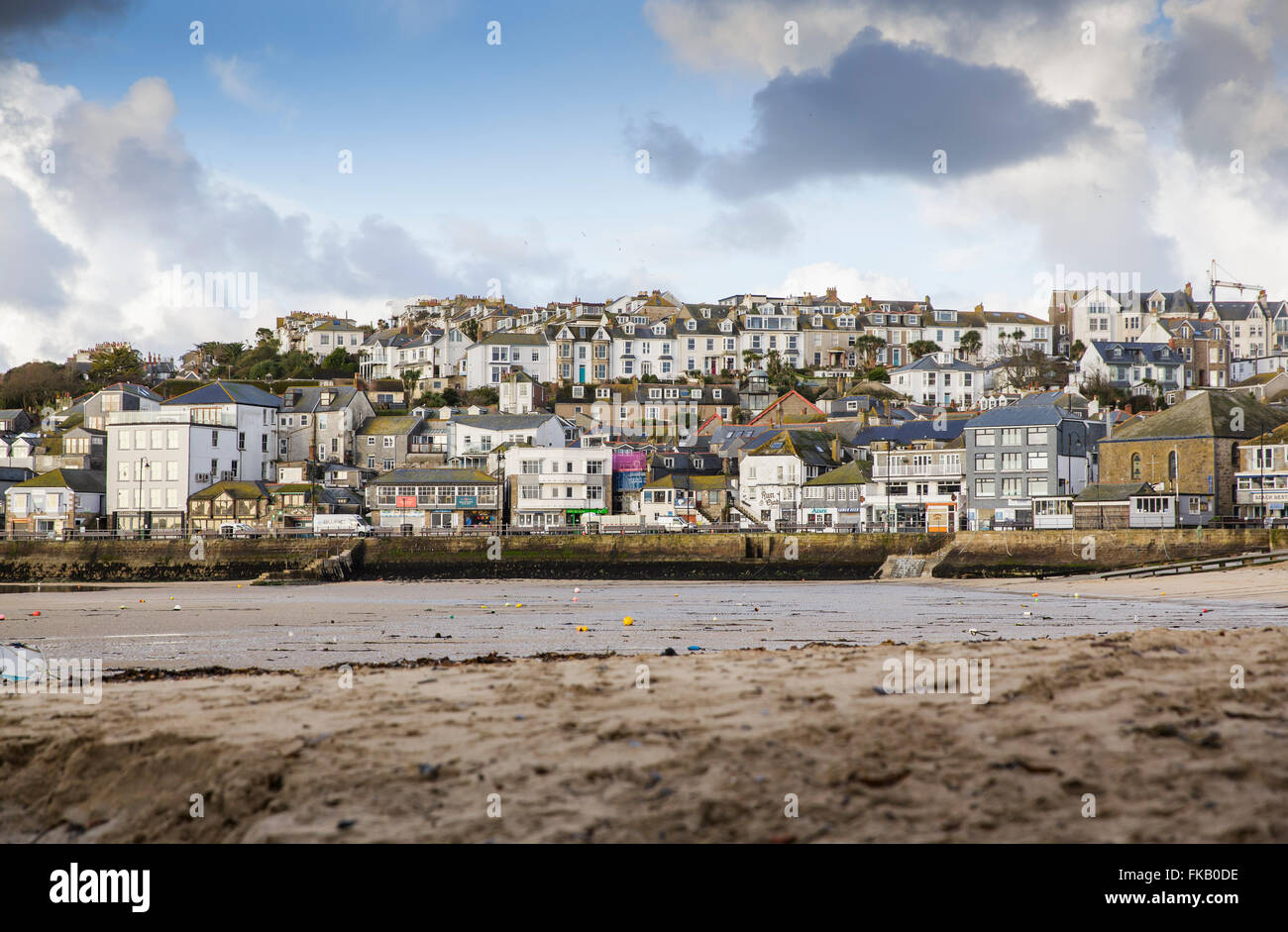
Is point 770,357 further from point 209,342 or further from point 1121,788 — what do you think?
point 1121,788

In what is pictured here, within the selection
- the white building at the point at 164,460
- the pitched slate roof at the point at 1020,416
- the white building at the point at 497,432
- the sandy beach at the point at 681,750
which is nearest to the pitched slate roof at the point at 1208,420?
the pitched slate roof at the point at 1020,416

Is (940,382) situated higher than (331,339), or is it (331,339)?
(331,339)

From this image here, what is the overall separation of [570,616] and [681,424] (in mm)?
73354

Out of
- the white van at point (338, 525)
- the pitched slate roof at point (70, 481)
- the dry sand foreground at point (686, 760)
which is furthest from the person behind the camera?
the pitched slate roof at point (70, 481)

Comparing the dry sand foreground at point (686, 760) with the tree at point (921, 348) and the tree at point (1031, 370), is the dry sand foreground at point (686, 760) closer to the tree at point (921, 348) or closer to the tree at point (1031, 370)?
the tree at point (1031, 370)

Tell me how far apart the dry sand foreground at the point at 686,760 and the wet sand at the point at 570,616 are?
7.59 metres

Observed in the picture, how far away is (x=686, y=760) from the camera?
7.90 metres

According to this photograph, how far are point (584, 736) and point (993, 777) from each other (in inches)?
120

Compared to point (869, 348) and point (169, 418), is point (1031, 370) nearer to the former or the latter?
point (869, 348)

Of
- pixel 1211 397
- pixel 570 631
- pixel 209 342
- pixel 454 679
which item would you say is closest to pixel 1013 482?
pixel 1211 397
